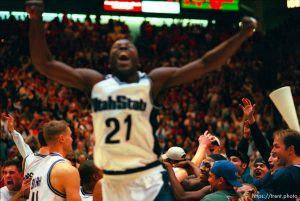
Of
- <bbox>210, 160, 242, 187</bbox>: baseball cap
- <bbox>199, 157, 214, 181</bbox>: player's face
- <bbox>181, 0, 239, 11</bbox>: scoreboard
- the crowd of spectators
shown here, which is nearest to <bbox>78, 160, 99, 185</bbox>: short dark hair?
<bbox>199, 157, 214, 181</bbox>: player's face

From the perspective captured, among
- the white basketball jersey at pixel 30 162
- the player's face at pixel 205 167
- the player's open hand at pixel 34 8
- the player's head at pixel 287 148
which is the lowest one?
the player's face at pixel 205 167

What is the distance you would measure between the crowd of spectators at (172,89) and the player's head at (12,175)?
20.6ft

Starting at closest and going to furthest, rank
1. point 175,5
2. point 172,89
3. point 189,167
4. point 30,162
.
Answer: point 189,167 → point 30,162 → point 172,89 → point 175,5

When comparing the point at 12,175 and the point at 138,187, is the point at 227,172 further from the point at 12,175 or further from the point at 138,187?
the point at 12,175

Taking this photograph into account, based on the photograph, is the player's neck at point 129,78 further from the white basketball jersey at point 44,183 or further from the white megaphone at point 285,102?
the white megaphone at point 285,102

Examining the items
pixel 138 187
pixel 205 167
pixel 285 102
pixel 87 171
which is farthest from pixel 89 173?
pixel 285 102

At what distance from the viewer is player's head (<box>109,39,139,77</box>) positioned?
4.50m

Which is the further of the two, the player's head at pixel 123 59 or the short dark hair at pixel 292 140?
the short dark hair at pixel 292 140

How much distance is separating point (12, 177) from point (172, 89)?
501 inches

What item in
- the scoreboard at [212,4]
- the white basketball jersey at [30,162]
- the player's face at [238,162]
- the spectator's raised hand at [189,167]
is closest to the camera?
the spectator's raised hand at [189,167]

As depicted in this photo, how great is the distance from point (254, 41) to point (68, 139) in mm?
19334

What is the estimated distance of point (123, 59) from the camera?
14.8ft

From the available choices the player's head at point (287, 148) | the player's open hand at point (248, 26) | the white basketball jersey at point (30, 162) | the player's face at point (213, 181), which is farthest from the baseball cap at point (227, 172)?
the white basketball jersey at point (30, 162)

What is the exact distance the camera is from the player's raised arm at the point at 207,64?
4.32 metres
